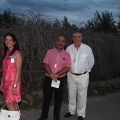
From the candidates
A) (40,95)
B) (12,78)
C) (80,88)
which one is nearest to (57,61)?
(80,88)

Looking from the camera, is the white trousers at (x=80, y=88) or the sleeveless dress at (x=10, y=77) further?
the white trousers at (x=80, y=88)

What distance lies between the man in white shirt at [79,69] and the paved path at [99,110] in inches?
22.7

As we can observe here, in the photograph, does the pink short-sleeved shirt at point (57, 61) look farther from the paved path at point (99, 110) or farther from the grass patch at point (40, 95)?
the grass patch at point (40, 95)

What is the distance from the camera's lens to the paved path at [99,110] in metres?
8.40

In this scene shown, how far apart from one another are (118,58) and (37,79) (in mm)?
6635

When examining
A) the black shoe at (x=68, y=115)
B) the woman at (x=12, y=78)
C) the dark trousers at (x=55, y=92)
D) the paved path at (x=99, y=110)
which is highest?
the woman at (x=12, y=78)

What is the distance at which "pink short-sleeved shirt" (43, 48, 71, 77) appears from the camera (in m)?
7.43

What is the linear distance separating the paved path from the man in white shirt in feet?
1.89

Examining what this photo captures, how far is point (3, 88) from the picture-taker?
21.8 ft

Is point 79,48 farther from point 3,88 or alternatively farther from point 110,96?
point 110,96

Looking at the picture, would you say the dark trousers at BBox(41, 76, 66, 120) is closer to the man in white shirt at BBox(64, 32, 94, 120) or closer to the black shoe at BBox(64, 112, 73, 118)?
the man in white shirt at BBox(64, 32, 94, 120)

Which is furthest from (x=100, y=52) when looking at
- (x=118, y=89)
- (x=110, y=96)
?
(x=110, y=96)

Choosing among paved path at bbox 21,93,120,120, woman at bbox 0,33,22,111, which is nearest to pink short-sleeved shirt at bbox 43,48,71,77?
woman at bbox 0,33,22,111

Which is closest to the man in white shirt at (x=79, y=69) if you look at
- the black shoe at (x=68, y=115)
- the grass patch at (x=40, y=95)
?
the black shoe at (x=68, y=115)
